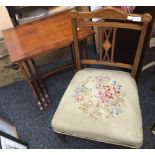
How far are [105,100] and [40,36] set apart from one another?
1.97ft

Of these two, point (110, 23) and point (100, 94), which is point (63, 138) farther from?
point (110, 23)

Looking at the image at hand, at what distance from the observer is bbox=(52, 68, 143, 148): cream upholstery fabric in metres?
1.10

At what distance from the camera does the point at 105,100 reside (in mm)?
1219

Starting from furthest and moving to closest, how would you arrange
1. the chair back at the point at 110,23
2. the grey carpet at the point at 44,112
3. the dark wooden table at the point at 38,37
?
the grey carpet at the point at 44,112
the dark wooden table at the point at 38,37
the chair back at the point at 110,23

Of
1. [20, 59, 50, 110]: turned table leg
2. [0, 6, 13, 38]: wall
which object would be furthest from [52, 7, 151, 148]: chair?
[0, 6, 13, 38]: wall

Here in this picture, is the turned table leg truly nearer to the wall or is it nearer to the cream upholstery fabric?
the wall

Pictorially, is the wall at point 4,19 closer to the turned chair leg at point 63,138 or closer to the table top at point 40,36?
the table top at point 40,36

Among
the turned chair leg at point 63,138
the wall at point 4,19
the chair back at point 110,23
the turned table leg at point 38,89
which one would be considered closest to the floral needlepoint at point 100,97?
the chair back at point 110,23

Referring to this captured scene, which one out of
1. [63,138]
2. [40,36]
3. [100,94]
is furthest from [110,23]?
[63,138]

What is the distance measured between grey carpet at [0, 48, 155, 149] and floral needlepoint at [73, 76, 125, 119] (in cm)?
40

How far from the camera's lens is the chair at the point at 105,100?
109 cm

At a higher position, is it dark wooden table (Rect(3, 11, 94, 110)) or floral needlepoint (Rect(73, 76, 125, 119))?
dark wooden table (Rect(3, 11, 94, 110))
